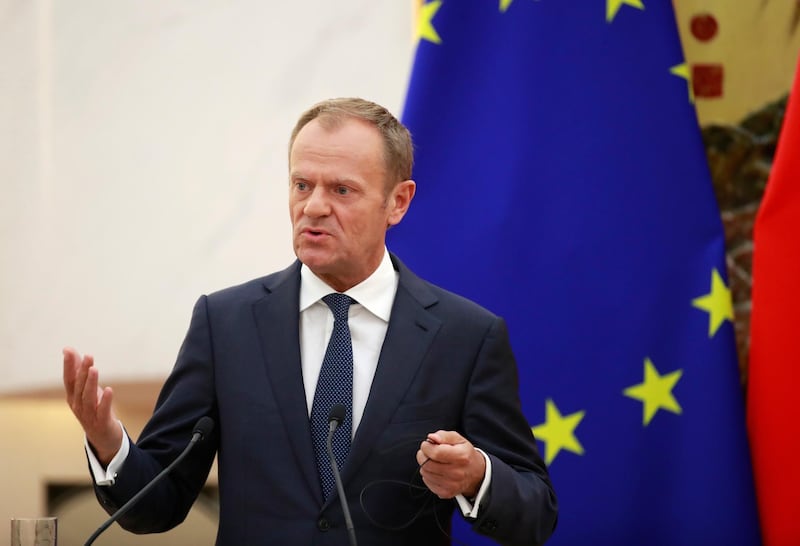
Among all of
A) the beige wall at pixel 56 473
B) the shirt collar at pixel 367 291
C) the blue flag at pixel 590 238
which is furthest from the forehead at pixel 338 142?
the beige wall at pixel 56 473

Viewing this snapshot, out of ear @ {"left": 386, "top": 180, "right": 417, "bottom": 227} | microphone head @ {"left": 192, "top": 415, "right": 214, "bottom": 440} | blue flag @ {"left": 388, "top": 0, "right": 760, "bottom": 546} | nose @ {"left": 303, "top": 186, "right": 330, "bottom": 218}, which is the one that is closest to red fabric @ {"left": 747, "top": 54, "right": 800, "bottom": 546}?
blue flag @ {"left": 388, "top": 0, "right": 760, "bottom": 546}

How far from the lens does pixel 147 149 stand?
11.3 feet

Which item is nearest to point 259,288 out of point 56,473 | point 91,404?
point 91,404

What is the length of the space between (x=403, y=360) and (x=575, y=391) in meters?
0.88

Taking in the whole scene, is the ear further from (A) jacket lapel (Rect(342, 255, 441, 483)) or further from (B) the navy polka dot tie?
(B) the navy polka dot tie

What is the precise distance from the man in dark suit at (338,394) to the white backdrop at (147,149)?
1.14 meters

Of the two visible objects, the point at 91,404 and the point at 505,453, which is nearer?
the point at 91,404

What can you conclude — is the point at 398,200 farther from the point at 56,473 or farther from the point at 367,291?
the point at 56,473

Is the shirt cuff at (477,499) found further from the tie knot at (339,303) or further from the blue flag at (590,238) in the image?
the blue flag at (590,238)

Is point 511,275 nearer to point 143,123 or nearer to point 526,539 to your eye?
point 526,539

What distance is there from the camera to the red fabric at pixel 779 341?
2695 millimetres

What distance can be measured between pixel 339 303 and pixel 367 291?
0.07m

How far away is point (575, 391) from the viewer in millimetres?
2863

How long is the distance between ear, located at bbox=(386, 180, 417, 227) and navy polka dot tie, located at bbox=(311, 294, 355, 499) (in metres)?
0.29
